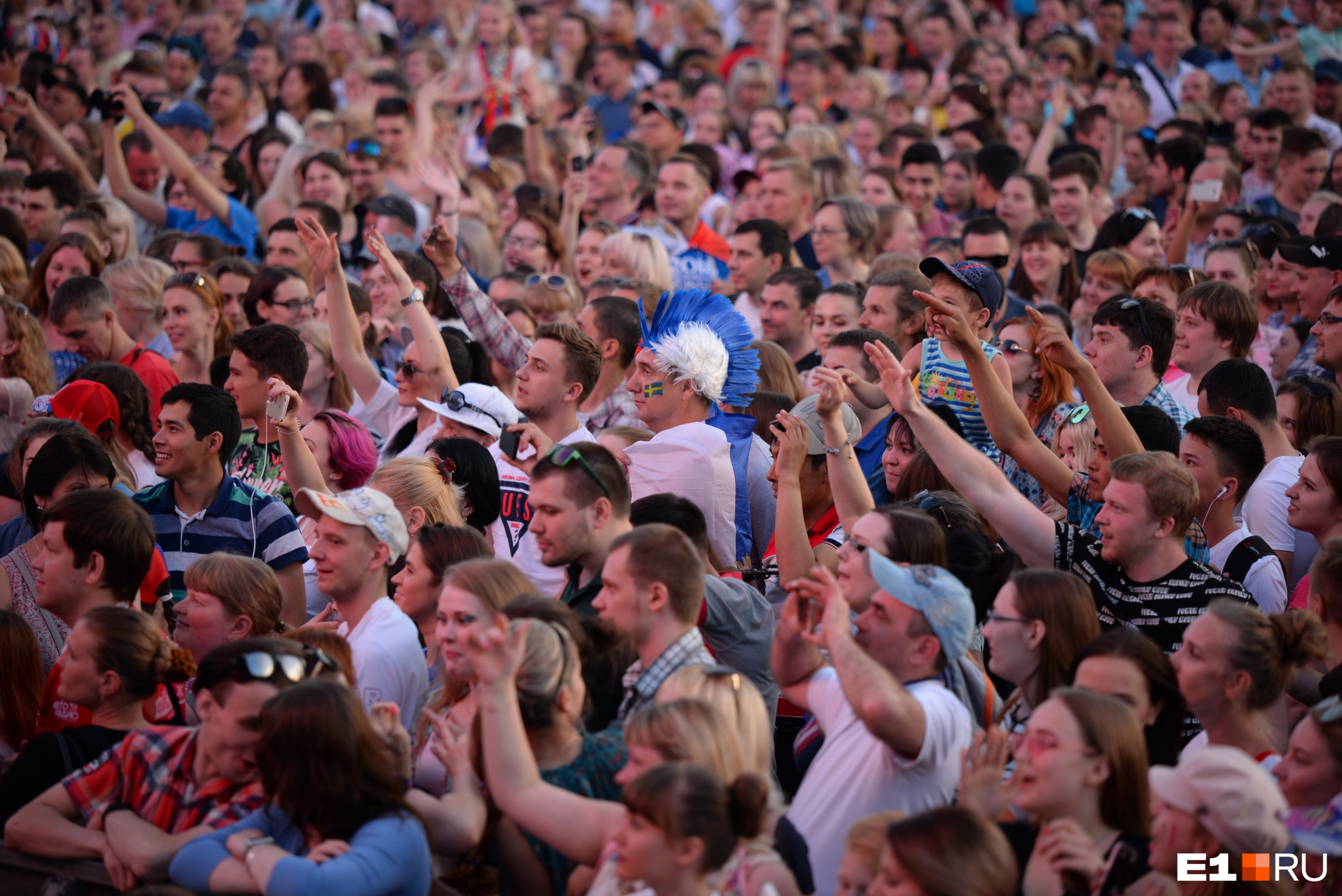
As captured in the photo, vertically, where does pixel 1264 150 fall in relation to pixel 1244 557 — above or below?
below

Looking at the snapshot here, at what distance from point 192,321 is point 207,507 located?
2.26 m

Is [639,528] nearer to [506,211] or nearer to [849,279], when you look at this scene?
[849,279]

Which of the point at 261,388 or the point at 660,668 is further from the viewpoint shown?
the point at 261,388

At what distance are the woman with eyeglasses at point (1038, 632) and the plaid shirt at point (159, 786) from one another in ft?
6.67

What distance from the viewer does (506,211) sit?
10180mm

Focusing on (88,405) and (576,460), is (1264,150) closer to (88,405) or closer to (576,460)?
(576,460)

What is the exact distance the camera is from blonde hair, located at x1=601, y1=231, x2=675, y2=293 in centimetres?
760

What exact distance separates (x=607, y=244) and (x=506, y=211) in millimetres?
2628

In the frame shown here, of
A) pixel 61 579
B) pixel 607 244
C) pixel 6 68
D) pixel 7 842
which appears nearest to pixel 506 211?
pixel 607 244

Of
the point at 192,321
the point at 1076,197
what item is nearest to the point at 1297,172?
the point at 1076,197

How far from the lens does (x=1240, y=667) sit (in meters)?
3.46

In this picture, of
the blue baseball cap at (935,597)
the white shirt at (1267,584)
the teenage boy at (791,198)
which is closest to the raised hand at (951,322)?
the blue baseball cap at (935,597)

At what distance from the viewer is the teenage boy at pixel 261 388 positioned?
5648 millimetres

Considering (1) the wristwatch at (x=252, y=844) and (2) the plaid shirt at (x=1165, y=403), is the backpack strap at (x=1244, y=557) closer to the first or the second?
(2) the plaid shirt at (x=1165, y=403)
